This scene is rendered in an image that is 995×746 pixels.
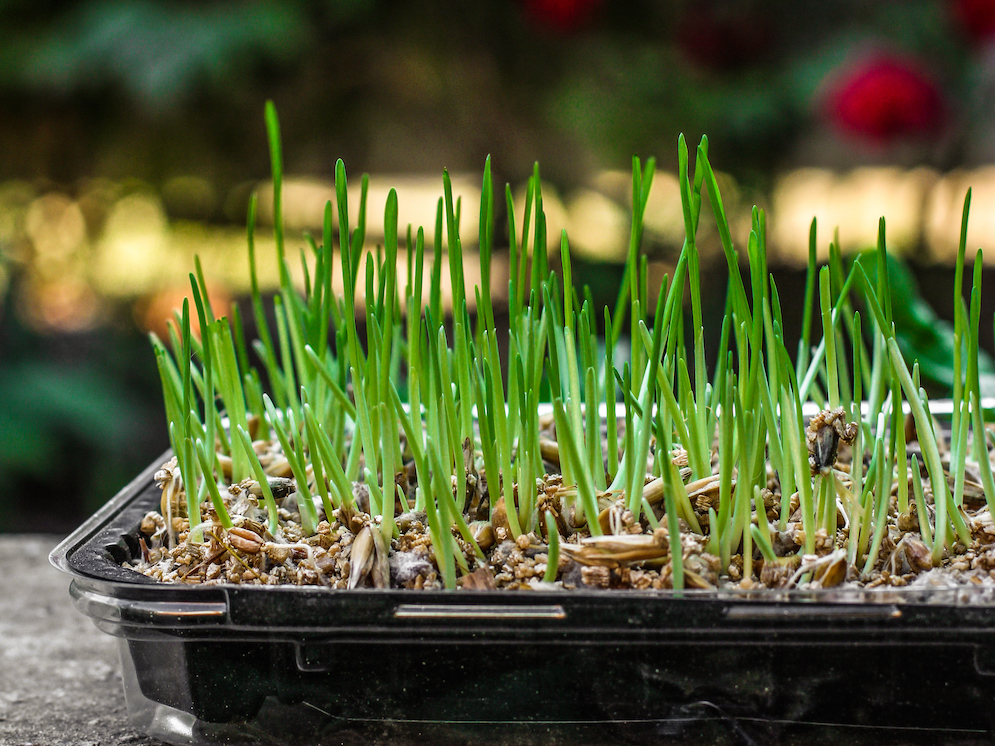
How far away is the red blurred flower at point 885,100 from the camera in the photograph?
1284 millimetres

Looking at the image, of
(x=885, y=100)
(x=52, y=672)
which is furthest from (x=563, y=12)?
(x=52, y=672)

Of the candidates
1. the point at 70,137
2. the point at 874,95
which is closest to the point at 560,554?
the point at 874,95

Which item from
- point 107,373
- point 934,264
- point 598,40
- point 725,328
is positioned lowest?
point 107,373

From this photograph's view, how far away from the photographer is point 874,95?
4.19 feet

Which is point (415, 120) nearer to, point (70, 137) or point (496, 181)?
point (496, 181)

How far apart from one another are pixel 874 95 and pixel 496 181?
0.64m

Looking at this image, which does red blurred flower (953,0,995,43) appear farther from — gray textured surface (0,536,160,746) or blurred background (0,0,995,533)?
gray textured surface (0,536,160,746)

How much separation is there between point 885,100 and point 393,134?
0.98 meters

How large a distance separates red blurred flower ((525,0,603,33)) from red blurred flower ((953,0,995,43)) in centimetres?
52

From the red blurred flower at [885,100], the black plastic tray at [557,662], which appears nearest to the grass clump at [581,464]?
the black plastic tray at [557,662]

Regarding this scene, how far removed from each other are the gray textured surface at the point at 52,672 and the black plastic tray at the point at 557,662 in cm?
8

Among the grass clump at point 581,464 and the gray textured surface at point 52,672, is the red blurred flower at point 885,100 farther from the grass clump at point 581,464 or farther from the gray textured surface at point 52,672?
the gray textured surface at point 52,672

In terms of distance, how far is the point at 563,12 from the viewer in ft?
4.56

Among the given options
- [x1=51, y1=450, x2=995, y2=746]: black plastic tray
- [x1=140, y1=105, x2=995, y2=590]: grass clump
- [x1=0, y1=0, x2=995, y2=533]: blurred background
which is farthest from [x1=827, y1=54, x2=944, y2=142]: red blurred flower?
[x1=51, y1=450, x2=995, y2=746]: black plastic tray
